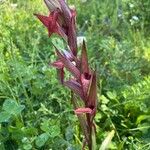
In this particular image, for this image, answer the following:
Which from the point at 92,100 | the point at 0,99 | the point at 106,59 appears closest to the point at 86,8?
the point at 106,59

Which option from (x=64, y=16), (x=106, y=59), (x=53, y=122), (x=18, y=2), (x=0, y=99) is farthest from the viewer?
(x=18, y=2)

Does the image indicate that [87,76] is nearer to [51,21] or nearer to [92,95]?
[92,95]

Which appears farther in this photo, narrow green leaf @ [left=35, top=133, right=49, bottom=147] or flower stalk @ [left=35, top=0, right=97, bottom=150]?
narrow green leaf @ [left=35, top=133, right=49, bottom=147]

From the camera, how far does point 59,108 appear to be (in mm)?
2396

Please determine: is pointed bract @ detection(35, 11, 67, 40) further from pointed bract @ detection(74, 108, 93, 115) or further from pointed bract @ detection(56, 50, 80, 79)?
pointed bract @ detection(74, 108, 93, 115)

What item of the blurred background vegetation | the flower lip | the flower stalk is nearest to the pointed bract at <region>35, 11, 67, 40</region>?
the flower stalk

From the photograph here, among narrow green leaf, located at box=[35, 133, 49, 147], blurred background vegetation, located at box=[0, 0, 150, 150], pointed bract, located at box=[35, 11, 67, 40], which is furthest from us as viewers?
blurred background vegetation, located at box=[0, 0, 150, 150]

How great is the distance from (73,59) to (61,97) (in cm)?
77

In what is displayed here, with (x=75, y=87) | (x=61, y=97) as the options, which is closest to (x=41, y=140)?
(x=61, y=97)

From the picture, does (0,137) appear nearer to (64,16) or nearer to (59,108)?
(59,108)

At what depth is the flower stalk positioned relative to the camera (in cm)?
154

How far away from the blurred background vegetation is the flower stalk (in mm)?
453

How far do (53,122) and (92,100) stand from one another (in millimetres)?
521

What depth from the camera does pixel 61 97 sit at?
7.76 ft
